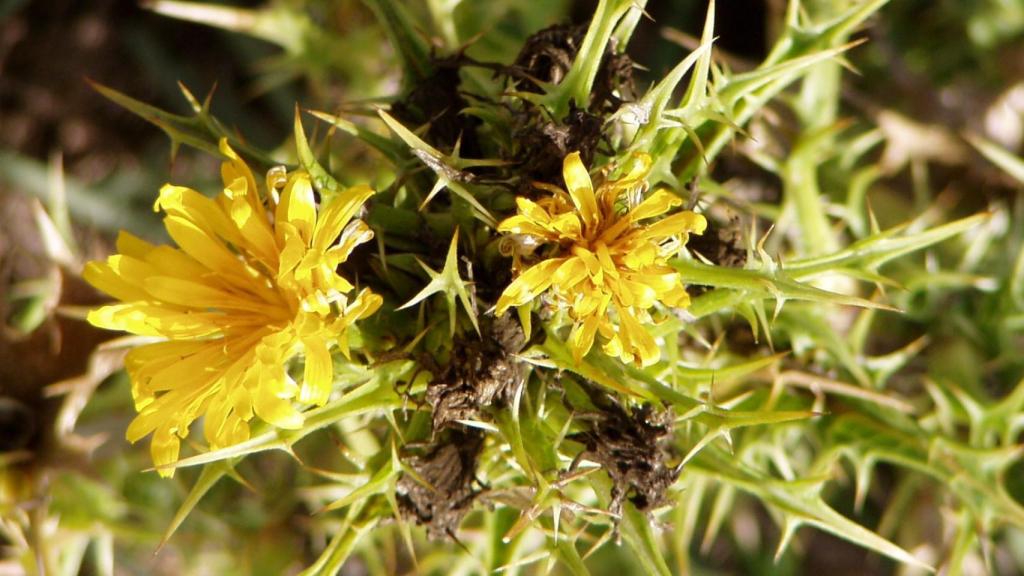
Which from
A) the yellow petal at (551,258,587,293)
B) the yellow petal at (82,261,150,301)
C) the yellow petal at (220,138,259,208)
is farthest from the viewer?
the yellow petal at (82,261,150,301)

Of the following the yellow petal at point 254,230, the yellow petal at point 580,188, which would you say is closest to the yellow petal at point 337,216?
the yellow petal at point 254,230

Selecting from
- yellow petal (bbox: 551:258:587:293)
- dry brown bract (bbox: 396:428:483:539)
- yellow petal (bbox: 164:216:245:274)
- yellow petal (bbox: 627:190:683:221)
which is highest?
yellow petal (bbox: 627:190:683:221)

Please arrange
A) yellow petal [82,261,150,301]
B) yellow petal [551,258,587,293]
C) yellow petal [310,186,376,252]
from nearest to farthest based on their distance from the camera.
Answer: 1. yellow petal [551,258,587,293]
2. yellow petal [310,186,376,252]
3. yellow petal [82,261,150,301]

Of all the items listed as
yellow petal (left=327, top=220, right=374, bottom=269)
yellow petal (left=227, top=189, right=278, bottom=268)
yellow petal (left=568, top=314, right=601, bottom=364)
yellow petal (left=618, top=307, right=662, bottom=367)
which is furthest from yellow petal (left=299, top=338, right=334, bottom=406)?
yellow petal (left=618, top=307, right=662, bottom=367)

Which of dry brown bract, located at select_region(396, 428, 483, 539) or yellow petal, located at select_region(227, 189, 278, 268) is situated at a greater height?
yellow petal, located at select_region(227, 189, 278, 268)

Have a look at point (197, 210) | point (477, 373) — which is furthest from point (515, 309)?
point (197, 210)

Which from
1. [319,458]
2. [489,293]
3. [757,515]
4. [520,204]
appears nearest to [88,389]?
[319,458]

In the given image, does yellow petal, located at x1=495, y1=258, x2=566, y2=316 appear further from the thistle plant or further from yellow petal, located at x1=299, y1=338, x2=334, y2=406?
yellow petal, located at x1=299, y1=338, x2=334, y2=406
